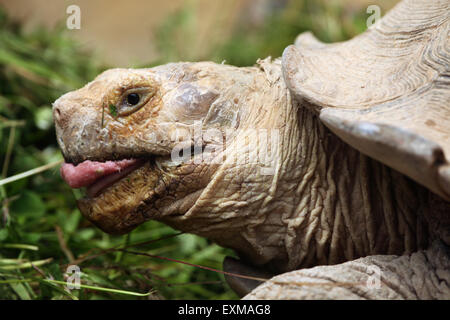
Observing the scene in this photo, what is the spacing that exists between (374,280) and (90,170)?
103 centimetres

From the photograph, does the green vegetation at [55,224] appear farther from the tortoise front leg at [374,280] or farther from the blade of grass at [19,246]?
the tortoise front leg at [374,280]

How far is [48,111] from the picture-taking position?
319 centimetres

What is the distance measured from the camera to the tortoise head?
1.56m

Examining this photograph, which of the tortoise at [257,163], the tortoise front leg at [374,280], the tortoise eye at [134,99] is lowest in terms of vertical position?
the tortoise front leg at [374,280]

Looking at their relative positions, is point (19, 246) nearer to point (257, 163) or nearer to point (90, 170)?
point (90, 170)

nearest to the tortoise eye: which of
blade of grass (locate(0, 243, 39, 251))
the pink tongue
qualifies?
the pink tongue

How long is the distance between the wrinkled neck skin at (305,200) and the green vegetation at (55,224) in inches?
16.5

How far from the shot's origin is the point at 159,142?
5.12 ft

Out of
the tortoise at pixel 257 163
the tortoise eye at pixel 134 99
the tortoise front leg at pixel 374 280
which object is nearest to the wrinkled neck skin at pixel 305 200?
the tortoise at pixel 257 163

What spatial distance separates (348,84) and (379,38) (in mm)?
402

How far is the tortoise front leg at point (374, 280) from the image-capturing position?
4.47ft

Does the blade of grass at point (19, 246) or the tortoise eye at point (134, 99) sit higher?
the tortoise eye at point (134, 99)
